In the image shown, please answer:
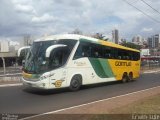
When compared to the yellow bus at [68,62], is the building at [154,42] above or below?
above

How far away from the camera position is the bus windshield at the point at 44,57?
1770 cm

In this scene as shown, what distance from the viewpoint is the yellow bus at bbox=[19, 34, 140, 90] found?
1770 cm

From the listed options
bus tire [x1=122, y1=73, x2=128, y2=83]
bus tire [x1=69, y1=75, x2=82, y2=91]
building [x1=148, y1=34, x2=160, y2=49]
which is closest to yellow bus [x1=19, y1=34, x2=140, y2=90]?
bus tire [x1=69, y1=75, x2=82, y2=91]

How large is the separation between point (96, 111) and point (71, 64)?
297 inches

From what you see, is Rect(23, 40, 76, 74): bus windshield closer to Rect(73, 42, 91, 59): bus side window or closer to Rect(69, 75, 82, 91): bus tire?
Rect(73, 42, 91, 59): bus side window

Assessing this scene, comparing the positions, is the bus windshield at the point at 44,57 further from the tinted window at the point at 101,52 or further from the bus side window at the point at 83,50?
the tinted window at the point at 101,52

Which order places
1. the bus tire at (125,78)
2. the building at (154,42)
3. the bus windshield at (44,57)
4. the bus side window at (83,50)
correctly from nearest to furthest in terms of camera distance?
1. the bus windshield at (44,57)
2. the bus side window at (83,50)
3. the bus tire at (125,78)
4. the building at (154,42)

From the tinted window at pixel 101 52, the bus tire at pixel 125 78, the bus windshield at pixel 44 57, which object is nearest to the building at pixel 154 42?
the bus tire at pixel 125 78

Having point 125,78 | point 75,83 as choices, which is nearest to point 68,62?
point 75,83

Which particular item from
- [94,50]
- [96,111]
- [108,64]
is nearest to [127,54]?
[108,64]

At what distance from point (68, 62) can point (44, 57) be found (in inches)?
65.1

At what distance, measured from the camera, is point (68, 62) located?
18906 millimetres

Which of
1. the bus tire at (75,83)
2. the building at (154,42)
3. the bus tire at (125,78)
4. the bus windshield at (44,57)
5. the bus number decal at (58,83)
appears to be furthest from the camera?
the building at (154,42)

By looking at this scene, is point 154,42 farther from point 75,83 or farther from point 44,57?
point 44,57
